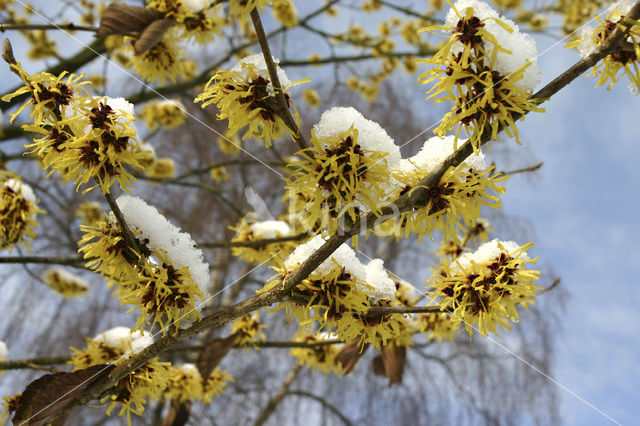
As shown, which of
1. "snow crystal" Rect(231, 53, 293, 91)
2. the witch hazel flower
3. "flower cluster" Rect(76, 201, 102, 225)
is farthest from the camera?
"flower cluster" Rect(76, 201, 102, 225)

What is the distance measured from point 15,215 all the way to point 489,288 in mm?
1819

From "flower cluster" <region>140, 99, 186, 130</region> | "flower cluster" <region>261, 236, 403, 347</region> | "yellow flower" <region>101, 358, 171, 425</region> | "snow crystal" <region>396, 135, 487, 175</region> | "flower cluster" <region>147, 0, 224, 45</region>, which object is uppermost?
"flower cluster" <region>140, 99, 186, 130</region>

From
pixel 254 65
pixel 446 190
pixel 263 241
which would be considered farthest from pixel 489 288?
pixel 263 241

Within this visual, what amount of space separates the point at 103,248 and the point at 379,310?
638 mm

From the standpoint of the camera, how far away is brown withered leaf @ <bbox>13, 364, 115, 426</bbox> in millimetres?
1053

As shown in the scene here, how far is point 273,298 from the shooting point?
0.94 meters

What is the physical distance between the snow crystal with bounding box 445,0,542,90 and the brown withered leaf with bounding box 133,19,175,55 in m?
1.19

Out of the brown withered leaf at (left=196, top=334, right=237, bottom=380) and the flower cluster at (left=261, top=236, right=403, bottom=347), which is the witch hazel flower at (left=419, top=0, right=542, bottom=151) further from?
the brown withered leaf at (left=196, top=334, right=237, bottom=380)

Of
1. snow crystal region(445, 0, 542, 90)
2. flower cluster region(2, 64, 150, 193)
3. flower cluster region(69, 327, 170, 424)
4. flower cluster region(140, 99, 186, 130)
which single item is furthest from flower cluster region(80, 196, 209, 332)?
flower cluster region(140, 99, 186, 130)

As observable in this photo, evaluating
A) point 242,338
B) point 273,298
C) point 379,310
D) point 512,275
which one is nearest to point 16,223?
point 242,338

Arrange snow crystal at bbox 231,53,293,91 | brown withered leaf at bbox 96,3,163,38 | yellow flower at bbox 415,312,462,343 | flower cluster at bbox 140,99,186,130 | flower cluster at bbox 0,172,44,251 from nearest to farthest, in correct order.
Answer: snow crystal at bbox 231,53,293,91 < brown withered leaf at bbox 96,3,163,38 < yellow flower at bbox 415,312,462,343 < flower cluster at bbox 0,172,44,251 < flower cluster at bbox 140,99,186,130

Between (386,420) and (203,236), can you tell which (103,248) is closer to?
(203,236)

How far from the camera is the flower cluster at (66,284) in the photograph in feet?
10.5

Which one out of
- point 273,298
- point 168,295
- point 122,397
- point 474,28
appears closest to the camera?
point 474,28
